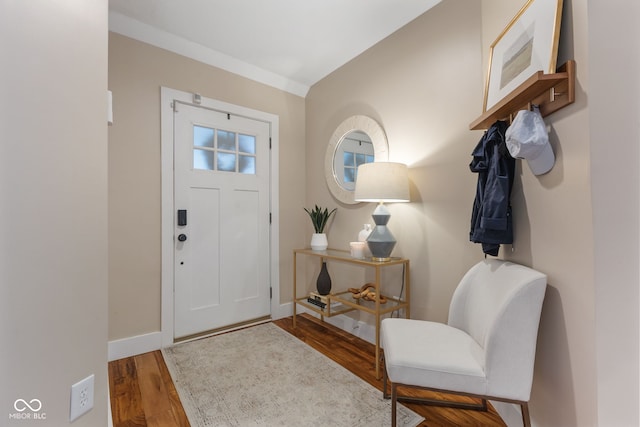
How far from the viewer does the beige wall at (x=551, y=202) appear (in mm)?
913

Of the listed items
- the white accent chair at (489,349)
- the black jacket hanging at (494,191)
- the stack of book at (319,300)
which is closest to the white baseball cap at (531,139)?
the black jacket hanging at (494,191)

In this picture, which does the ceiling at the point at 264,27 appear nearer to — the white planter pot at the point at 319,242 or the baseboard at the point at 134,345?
the white planter pot at the point at 319,242

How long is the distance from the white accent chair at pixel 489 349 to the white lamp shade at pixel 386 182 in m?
0.73

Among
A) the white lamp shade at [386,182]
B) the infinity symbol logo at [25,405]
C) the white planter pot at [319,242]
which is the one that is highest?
the white lamp shade at [386,182]

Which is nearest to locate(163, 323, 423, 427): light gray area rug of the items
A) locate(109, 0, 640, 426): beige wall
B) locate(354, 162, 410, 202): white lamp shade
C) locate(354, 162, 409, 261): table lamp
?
locate(109, 0, 640, 426): beige wall

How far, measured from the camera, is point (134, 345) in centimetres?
216

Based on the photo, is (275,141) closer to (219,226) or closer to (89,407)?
(219,226)

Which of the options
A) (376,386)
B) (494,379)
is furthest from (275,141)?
(494,379)

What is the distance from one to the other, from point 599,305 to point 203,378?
209cm

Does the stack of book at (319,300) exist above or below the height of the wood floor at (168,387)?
above

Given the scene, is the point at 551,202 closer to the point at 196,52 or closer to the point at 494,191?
the point at 494,191

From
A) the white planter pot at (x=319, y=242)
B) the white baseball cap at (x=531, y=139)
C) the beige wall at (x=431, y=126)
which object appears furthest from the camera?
the white planter pot at (x=319, y=242)

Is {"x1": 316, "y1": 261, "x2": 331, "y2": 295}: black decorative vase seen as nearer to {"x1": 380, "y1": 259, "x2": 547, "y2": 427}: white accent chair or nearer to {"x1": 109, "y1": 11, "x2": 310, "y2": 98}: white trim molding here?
{"x1": 380, "y1": 259, "x2": 547, "y2": 427}: white accent chair

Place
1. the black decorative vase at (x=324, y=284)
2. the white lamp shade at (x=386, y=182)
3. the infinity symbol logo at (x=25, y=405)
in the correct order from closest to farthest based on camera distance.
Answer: the infinity symbol logo at (x=25, y=405)
the white lamp shade at (x=386, y=182)
the black decorative vase at (x=324, y=284)
